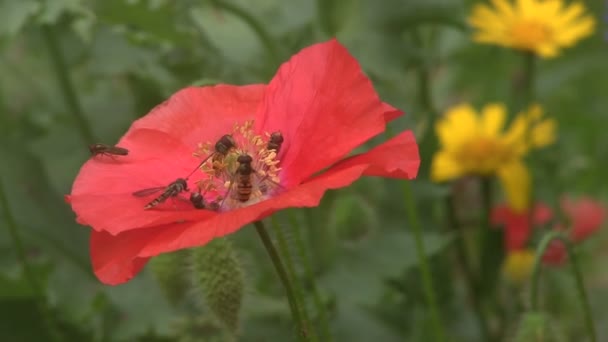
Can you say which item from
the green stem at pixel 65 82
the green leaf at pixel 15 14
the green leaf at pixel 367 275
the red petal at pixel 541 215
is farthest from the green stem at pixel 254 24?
the red petal at pixel 541 215

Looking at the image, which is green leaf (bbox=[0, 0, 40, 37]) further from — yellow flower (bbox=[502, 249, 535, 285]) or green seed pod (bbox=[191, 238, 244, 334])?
yellow flower (bbox=[502, 249, 535, 285])

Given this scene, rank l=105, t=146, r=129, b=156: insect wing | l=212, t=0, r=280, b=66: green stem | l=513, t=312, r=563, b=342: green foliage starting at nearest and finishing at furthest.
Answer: l=105, t=146, r=129, b=156: insect wing, l=513, t=312, r=563, b=342: green foliage, l=212, t=0, r=280, b=66: green stem

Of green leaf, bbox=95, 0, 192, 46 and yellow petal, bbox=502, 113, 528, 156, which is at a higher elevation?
yellow petal, bbox=502, 113, 528, 156

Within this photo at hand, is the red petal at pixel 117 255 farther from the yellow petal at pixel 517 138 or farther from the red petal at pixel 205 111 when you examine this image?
the yellow petal at pixel 517 138

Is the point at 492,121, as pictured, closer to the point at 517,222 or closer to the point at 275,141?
the point at 517,222

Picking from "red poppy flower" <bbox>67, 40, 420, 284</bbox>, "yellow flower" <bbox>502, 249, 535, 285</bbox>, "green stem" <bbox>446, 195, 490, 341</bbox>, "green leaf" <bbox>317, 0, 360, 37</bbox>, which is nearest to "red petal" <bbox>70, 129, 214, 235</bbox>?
"red poppy flower" <bbox>67, 40, 420, 284</bbox>

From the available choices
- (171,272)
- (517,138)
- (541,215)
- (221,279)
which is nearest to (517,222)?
(541,215)
